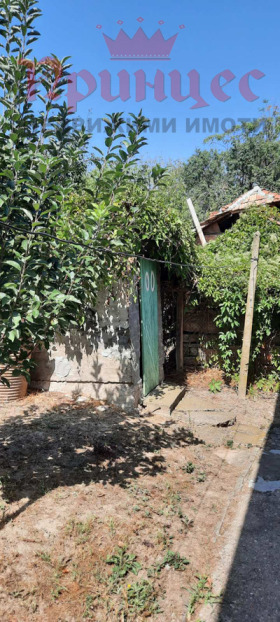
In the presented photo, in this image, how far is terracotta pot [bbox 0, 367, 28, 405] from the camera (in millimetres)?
5848

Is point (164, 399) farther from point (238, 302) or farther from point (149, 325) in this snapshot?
point (238, 302)

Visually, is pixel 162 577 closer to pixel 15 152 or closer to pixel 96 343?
pixel 15 152

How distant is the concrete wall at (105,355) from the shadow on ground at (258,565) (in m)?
2.38

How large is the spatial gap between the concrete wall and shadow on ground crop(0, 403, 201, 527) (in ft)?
1.24

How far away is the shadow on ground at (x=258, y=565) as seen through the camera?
8.14 ft

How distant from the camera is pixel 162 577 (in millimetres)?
2709

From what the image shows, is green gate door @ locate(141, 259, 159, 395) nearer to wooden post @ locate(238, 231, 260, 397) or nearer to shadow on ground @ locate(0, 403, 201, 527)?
shadow on ground @ locate(0, 403, 201, 527)

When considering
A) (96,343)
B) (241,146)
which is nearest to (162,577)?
(96,343)

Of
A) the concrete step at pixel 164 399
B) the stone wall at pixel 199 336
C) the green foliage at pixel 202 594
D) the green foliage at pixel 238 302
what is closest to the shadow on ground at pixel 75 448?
the concrete step at pixel 164 399

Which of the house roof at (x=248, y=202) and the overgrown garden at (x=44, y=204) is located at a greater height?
the house roof at (x=248, y=202)

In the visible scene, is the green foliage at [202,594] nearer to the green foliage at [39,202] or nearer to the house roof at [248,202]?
the green foliage at [39,202]

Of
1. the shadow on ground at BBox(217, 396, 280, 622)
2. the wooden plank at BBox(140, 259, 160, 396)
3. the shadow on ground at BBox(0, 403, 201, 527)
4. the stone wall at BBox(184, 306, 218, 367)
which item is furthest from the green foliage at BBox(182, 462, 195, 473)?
the stone wall at BBox(184, 306, 218, 367)

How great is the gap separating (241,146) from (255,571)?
2584cm

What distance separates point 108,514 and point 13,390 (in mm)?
3178
